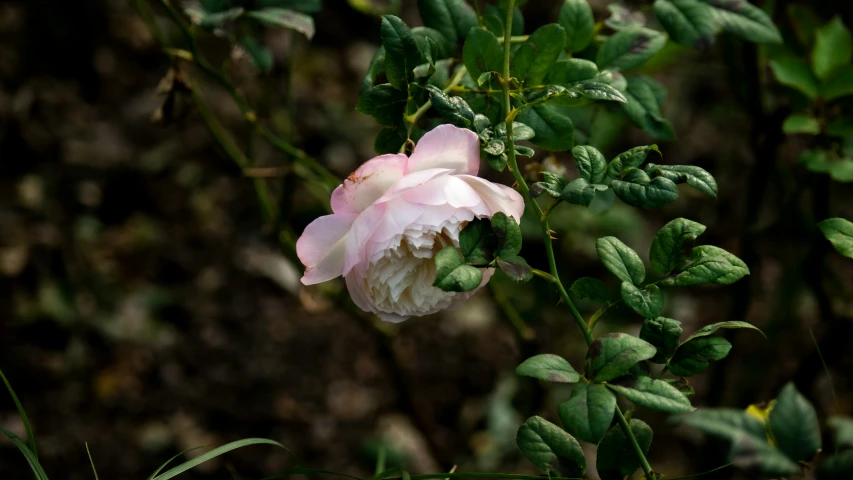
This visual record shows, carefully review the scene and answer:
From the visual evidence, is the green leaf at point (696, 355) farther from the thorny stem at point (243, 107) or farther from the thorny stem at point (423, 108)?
the thorny stem at point (243, 107)

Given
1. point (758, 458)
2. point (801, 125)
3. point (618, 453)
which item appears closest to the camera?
point (758, 458)

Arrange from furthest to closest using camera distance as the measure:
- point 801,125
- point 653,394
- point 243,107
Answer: point 243,107
point 801,125
point 653,394

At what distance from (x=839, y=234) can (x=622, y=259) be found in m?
0.19

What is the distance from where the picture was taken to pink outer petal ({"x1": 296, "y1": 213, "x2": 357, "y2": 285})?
66cm

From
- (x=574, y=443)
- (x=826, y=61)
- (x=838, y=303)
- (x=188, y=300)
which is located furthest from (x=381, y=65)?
(x=188, y=300)

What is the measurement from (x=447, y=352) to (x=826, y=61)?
122 centimetres

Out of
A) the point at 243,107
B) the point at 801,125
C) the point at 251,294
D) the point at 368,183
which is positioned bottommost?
the point at 251,294

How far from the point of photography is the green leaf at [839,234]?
0.64 metres

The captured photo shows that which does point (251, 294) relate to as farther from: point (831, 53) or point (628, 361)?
point (628, 361)

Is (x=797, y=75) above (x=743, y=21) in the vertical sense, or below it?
below

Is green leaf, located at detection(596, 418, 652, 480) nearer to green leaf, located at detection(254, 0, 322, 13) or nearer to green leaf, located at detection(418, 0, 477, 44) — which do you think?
green leaf, located at detection(418, 0, 477, 44)

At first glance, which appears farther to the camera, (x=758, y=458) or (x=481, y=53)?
(x=481, y=53)

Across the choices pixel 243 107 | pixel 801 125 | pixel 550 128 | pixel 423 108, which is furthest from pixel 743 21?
pixel 243 107

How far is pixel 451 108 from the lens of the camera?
2.11 ft
